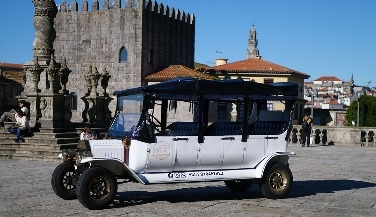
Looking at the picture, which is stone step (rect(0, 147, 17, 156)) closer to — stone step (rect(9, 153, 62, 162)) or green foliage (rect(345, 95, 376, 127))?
stone step (rect(9, 153, 62, 162))

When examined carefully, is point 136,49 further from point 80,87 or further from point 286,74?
point 286,74

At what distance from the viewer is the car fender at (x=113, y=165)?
9451mm

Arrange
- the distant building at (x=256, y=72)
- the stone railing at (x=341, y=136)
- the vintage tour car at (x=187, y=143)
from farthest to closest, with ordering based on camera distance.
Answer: the distant building at (x=256, y=72)
the stone railing at (x=341, y=136)
the vintage tour car at (x=187, y=143)

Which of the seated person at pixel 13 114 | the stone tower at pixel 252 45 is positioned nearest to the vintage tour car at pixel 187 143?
the seated person at pixel 13 114

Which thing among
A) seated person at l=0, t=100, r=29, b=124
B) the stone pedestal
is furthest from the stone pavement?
the stone pedestal

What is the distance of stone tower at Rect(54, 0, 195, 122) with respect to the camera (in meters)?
49.7

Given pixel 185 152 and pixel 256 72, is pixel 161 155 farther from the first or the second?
pixel 256 72

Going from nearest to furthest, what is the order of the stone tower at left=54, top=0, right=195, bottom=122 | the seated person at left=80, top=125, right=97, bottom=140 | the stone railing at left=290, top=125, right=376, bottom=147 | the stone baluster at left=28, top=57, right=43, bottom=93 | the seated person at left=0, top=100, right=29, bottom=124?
the seated person at left=80, top=125, right=97, bottom=140 → the seated person at left=0, top=100, right=29, bottom=124 → the stone baluster at left=28, top=57, right=43, bottom=93 → the stone railing at left=290, top=125, right=376, bottom=147 → the stone tower at left=54, top=0, right=195, bottom=122

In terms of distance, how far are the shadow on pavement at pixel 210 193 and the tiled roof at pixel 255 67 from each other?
49470 millimetres

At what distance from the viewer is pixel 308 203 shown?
33.2ft

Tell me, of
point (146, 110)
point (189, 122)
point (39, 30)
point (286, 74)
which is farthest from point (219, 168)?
point (286, 74)

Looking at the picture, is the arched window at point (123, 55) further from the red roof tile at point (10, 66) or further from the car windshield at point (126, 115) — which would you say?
the car windshield at point (126, 115)

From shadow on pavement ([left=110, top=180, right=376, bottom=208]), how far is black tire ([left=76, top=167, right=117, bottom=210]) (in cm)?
41

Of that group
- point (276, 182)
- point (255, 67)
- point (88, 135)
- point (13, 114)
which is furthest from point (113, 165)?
point (255, 67)
